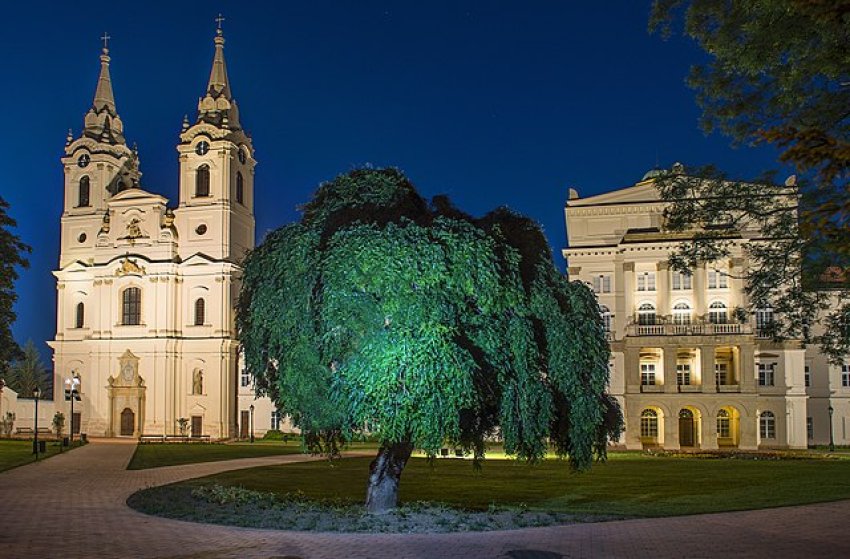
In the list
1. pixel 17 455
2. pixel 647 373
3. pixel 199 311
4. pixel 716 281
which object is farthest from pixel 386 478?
pixel 199 311

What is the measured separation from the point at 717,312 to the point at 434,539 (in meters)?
43.1

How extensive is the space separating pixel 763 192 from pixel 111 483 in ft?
66.1

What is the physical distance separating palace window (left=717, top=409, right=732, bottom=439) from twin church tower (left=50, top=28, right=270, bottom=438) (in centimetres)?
3351

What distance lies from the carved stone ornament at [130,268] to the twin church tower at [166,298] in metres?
0.10

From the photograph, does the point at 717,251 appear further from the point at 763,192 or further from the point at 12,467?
the point at 12,467

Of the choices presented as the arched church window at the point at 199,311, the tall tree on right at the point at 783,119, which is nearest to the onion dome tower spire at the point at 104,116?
the arched church window at the point at 199,311

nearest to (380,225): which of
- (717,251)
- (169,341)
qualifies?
(717,251)

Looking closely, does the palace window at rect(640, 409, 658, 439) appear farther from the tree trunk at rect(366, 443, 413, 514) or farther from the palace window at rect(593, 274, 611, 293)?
the tree trunk at rect(366, 443, 413, 514)

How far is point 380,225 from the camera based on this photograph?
17172 millimetres

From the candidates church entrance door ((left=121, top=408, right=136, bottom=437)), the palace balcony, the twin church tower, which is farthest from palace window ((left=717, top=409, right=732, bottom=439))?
church entrance door ((left=121, top=408, right=136, bottom=437))

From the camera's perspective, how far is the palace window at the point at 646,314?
54.4m

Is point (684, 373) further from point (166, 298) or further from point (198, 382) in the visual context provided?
point (166, 298)

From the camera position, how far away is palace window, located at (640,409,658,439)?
2084 inches

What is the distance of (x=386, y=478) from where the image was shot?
1780 cm
